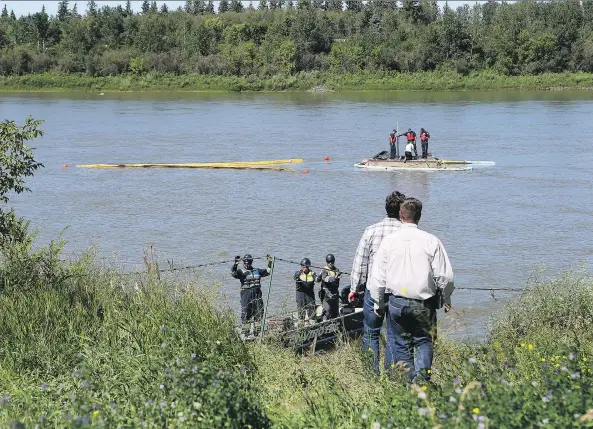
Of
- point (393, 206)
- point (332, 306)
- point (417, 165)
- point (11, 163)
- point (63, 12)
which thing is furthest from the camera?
point (63, 12)

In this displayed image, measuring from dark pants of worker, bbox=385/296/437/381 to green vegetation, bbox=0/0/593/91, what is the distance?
261 feet

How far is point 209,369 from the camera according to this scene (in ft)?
18.2

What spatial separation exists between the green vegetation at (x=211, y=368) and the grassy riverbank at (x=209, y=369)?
0.01 metres

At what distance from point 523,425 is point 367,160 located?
2829 cm

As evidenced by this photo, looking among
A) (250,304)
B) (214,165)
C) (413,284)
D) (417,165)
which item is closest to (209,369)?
(413,284)

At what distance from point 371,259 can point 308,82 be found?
81910mm

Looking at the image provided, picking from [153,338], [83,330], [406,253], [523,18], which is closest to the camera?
[406,253]

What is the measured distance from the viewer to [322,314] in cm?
1084

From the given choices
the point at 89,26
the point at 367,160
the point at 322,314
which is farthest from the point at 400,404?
the point at 89,26

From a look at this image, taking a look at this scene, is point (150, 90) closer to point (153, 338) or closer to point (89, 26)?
point (89, 26)

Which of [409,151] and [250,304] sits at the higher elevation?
[409,151]

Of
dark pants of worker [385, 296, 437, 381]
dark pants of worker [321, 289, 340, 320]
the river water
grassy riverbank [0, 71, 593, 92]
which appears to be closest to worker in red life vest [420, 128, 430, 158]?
the river water

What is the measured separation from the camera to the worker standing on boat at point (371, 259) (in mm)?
7453

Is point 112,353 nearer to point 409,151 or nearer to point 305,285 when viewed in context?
point 305,285
